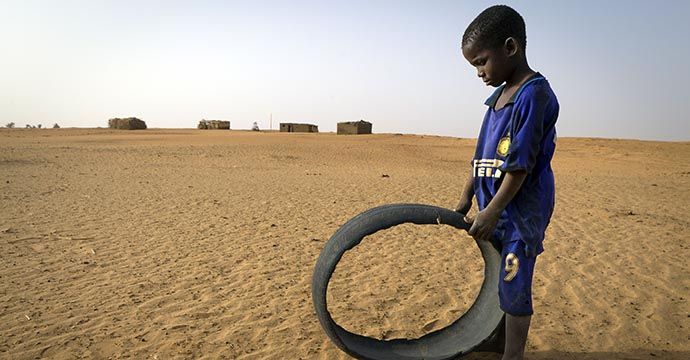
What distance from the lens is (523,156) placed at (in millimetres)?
2143

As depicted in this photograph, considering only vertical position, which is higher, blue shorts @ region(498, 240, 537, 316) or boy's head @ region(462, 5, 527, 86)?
boy's head @ region(462, 5, 527, 86)

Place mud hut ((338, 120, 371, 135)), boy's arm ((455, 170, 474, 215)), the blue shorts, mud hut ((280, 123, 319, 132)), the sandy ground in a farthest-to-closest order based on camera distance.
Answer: mud hut ((280, 123, 319, 132)), mud hut ((338, 120, 371, 135)), the sandy ground, boy's arm ((455, 170, 474, 215)), the blue shorts

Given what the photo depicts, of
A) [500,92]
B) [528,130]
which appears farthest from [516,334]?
[500,92]

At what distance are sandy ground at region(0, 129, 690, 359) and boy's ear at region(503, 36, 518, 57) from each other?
202cm

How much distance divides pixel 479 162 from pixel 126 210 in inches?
285

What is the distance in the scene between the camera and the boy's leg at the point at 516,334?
2436 millimetres

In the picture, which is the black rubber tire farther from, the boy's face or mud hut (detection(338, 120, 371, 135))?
mud hut (detection(338, 120, 371, 135))

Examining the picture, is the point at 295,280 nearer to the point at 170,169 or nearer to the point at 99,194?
the point at 99,194

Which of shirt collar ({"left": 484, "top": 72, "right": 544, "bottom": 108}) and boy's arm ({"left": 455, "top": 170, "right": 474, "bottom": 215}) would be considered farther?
boy's arm ({"left": 455, "top": 170, "right": 474, "bottom": 215})

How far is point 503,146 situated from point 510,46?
47 centimetres

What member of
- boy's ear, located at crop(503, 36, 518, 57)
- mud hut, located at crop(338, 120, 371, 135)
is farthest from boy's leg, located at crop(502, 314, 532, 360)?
mud hut, located at crop(338, 120, 371, 135)

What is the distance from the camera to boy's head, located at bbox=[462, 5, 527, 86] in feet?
7.38

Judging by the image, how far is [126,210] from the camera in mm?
8219

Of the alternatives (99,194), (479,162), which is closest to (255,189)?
(99,194)
